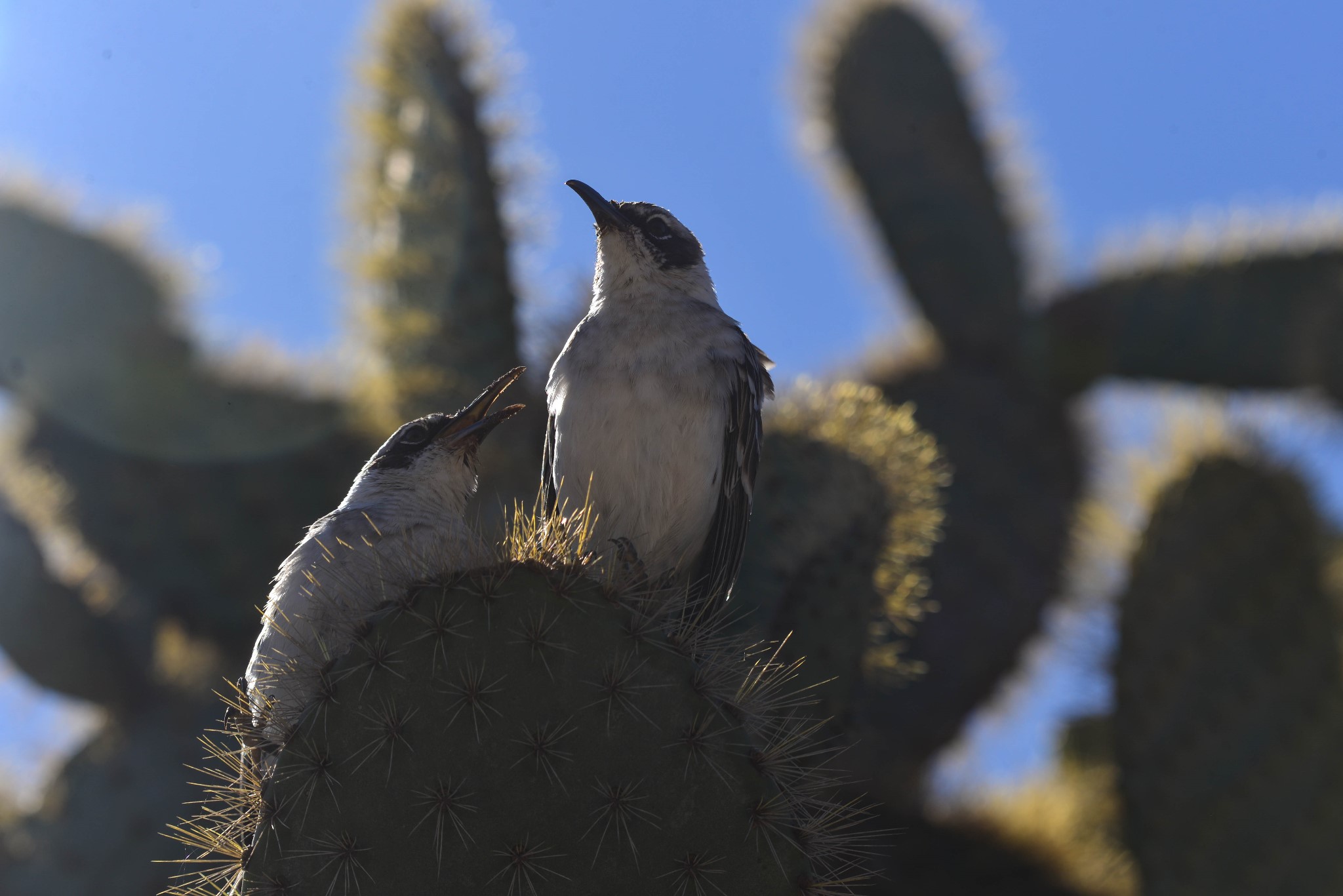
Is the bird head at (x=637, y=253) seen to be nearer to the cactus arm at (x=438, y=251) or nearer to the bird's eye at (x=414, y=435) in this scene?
the bird's eye at (x=414, y=435)

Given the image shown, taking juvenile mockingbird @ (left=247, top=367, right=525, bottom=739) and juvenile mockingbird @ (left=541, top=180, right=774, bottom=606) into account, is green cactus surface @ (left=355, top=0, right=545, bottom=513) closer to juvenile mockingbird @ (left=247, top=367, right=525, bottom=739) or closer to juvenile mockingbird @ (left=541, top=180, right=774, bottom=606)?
juvenile mockingbird @ (left=247, top=367, right=525, bottom=739)

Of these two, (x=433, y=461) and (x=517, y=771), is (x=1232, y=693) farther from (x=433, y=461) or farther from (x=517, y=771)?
(x=517, y=771)

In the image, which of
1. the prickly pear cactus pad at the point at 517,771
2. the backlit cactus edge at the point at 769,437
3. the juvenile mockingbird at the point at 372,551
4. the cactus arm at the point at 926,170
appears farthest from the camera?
the cactus arm at the point at 926,170

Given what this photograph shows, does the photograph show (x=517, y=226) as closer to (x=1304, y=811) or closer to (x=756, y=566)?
(x=756, y=566)

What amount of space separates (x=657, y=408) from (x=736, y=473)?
0.46 m

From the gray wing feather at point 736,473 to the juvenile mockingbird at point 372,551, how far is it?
811mm

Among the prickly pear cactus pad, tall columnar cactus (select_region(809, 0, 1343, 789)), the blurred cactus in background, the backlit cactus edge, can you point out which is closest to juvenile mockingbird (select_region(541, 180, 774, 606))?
the backlit cactus edge

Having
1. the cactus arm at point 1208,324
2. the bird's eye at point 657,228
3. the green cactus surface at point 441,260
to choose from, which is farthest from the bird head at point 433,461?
the cactus arm at point 1208,324

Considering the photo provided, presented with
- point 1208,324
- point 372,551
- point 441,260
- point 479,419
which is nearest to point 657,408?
point 479,419

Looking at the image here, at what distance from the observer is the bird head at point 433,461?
3.98 metres

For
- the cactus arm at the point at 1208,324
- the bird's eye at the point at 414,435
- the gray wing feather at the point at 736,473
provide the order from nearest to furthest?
the gray wing feather at the point at 736,473, the bird's eye at the point at 414,435, the cactus arm at the point at 1208,324

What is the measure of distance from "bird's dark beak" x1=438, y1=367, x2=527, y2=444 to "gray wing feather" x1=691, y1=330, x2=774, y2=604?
78cm

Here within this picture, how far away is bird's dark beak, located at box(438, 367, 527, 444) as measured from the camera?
3766 millimetres

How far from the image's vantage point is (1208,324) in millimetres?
8367
